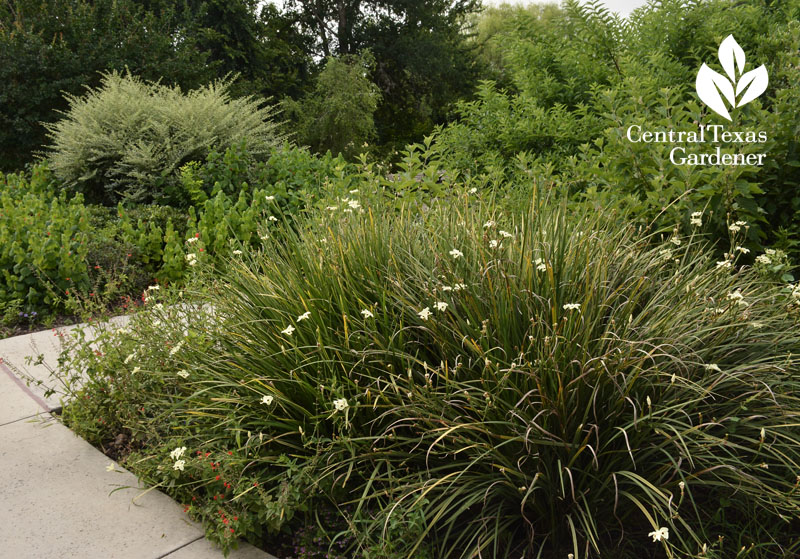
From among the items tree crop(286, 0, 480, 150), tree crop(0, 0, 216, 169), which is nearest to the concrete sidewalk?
tree crop(0, 0, 216, 169)

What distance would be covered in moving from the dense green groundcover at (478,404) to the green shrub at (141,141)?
198 inches

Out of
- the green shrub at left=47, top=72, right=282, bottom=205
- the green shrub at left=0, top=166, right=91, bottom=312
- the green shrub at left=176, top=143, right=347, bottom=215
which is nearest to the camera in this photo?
the green shrub at left=0, top=166, right=91, bottom=312

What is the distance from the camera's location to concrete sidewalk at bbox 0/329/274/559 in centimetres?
244

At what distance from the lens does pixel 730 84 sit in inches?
159

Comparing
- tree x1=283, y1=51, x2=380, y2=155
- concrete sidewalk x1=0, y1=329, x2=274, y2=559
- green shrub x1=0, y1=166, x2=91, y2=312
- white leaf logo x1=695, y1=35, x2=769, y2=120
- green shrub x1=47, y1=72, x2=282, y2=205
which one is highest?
tree x1=283, y1=51, x2=380, y2=155

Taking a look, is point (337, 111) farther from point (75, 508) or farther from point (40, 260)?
point (75, 508)

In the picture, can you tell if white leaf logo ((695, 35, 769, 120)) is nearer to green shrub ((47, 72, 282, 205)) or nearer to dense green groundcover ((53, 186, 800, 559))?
dense green groundcover ((53, 186, 800, 559))

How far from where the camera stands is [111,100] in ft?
28.0

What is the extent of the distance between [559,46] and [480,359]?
14.8 ft

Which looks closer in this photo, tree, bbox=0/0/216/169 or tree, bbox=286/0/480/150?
tree, bbox=0/0/216/169

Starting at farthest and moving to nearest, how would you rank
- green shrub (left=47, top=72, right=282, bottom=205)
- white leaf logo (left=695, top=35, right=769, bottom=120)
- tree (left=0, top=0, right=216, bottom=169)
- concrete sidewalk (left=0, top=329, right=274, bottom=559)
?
tree (left=0, top=0, right=216, bottom=169) → green shrub (left=47, top=72, right=282, bottom=205) → white leaf logo (left=695, top=35, right=769, bottom=120) → concrete sidewalk (left=0, top=329, right=274, bottom=559)

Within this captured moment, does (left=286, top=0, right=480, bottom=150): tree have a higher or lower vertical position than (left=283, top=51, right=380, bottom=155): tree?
higher

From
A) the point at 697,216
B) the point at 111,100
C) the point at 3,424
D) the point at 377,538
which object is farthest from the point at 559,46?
the point at 111,100

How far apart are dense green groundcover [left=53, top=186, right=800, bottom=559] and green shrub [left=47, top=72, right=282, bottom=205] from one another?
5.02 meters
